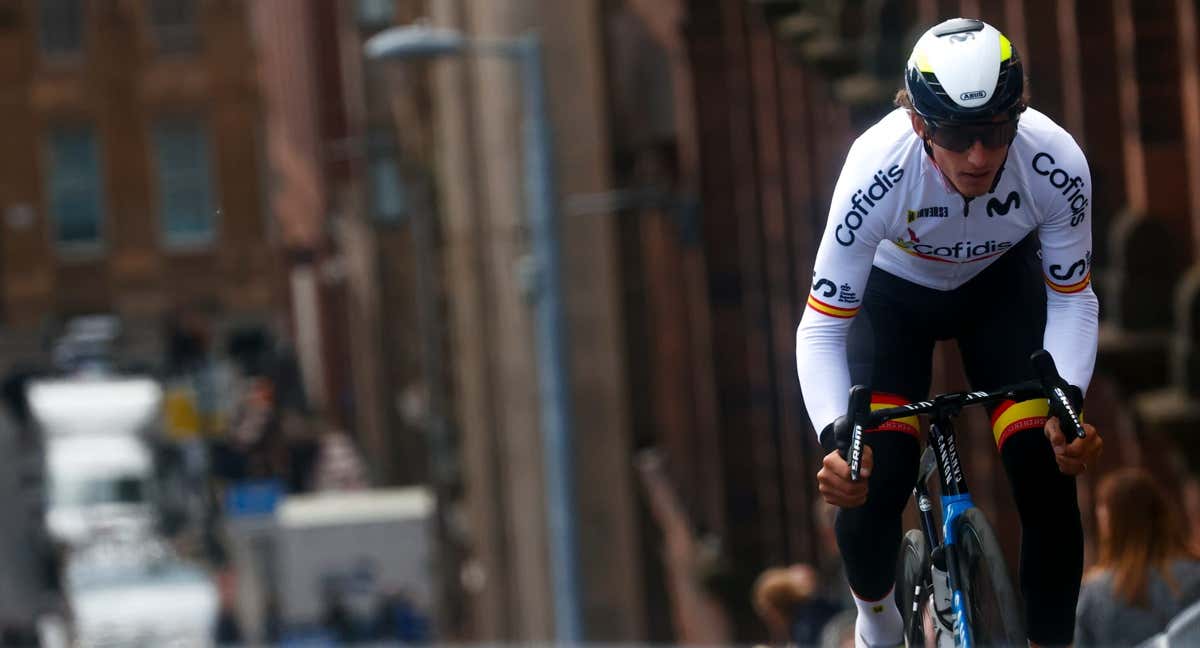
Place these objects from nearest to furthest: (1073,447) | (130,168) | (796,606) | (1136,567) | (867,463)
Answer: (1073,447), (867,463), (1136,567), (796,606), (130,168)

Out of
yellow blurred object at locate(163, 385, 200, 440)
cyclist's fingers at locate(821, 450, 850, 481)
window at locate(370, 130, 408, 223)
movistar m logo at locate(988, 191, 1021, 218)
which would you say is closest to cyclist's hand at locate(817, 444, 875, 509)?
cyclist's fingers at locate(821, 450, 850, 481)

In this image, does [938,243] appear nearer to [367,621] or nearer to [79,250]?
[367,621]

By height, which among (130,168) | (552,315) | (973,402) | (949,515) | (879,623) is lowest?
(552,315)

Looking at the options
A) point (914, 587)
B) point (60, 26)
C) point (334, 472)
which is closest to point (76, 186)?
point (60, 26)

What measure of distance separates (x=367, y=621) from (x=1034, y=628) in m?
25.3

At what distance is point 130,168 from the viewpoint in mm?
76312

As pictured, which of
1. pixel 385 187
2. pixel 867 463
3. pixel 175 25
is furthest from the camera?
pixel 175 25

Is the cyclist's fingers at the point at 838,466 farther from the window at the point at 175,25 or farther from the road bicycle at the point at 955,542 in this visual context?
the window at the point at 175,25

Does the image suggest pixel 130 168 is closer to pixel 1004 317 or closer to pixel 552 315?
pixel 552 315

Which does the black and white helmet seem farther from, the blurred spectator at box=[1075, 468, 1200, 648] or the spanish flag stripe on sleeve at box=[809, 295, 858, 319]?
the blurred spectator at box=[1075, 468, 1200, 648]

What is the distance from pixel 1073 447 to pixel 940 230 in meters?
0.55

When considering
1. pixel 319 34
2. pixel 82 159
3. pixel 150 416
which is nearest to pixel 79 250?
pixel 82 159

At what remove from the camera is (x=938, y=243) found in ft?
17.6

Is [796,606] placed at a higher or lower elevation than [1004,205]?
lower
